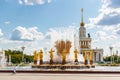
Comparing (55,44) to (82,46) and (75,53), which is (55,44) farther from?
(82,46)

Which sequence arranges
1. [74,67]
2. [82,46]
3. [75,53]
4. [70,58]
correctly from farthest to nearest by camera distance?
[82,46] < [70,58] < [75,53] < [74,67]

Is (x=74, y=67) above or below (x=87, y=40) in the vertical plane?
below

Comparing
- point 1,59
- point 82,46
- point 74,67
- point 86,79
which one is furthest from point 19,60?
point 86,79

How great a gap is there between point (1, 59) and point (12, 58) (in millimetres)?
27708

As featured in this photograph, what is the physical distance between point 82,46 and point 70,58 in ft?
234

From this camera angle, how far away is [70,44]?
51094mm

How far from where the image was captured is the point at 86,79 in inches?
906

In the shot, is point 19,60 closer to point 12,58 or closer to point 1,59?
point 12,58

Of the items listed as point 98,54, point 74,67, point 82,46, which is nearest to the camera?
point 74,67

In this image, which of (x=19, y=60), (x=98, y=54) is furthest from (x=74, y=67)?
(x=98, y=54)

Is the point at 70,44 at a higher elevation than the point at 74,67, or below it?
higher

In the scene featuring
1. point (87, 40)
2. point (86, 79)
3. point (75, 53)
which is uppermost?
point (87, 40)

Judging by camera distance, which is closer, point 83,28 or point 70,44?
point 70,44

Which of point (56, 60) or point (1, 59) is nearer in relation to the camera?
point (56, 60)
